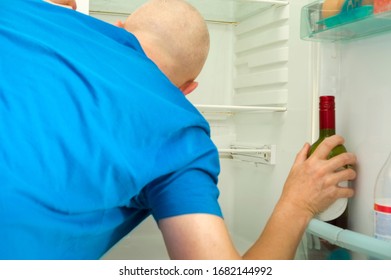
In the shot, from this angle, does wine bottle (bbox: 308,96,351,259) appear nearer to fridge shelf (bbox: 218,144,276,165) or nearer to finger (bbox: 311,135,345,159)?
finger (bbox: 311,135,345,159)

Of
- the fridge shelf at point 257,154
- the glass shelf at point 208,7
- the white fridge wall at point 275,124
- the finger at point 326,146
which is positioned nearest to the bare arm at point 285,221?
the finger at point 326,146

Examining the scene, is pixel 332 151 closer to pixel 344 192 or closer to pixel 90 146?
pixel 344 192

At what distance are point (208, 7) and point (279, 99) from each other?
0.41 meters

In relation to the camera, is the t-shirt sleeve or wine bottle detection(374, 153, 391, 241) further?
wine bottle detection(374, 153, 391, 241)

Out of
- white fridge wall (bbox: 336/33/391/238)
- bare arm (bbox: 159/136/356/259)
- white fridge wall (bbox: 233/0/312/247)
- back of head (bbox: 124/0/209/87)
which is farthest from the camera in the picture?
white fridge wall (bbox: 233/0/312/247)

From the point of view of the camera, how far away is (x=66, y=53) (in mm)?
675

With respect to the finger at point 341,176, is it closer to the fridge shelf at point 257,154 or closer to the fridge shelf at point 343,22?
the fridge shelf at point 343,22

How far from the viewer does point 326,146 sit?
3.53ft

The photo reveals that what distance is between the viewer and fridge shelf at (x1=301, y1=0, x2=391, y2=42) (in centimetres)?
95

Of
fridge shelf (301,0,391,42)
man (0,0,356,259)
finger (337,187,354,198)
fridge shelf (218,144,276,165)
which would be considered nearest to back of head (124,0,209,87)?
man (0,0,356,259)

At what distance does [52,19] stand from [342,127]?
2.29 feet

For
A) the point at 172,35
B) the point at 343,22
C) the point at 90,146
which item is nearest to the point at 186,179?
the point at 90,146

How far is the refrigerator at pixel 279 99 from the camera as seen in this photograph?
1039 millimetres
